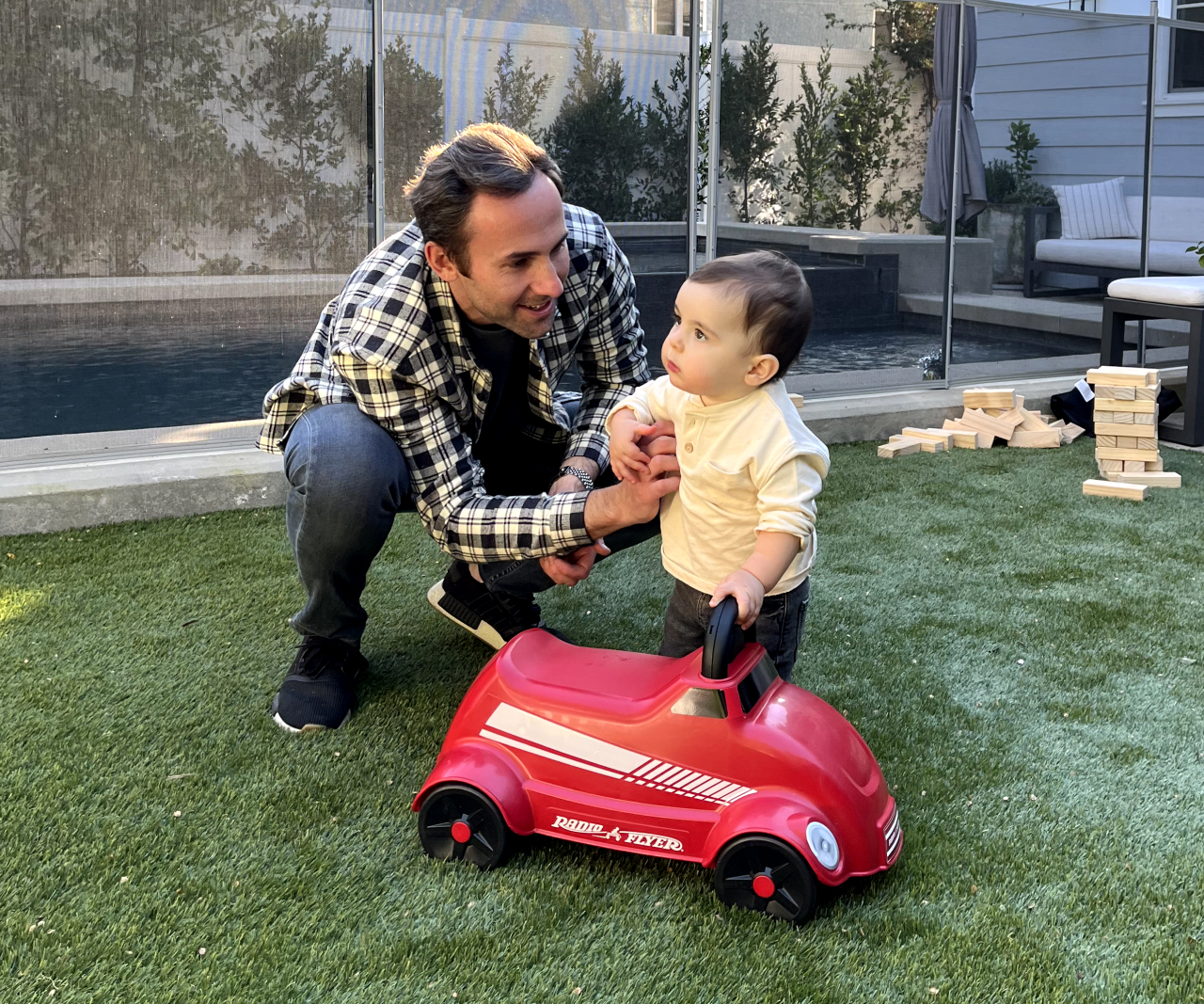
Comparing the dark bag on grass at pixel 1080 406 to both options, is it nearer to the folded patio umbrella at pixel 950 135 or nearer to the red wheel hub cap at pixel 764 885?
the folded patio umbrella at pixel 950 135

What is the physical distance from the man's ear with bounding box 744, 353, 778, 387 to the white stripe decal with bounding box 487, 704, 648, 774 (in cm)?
61

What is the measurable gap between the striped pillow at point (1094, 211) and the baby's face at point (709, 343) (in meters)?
4.26

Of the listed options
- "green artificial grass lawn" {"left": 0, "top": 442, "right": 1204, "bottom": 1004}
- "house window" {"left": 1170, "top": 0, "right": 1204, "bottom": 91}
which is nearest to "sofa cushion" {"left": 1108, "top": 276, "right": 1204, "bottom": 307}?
"house window" {"left": 1170, "top": 0, "right": 1204, "bottom": 91}

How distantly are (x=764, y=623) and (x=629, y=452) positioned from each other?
0.38 meters

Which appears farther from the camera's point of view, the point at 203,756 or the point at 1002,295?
the point at 1002,295

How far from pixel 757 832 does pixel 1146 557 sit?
214 centimetres

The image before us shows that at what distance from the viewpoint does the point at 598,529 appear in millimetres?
2074

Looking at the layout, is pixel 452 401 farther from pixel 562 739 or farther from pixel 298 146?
pixel 298 146

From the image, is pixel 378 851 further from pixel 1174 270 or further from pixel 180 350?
pixel 1174 270

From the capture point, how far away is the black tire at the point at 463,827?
177 cm

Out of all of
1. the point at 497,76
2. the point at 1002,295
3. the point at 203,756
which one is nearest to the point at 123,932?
the point at 203,756

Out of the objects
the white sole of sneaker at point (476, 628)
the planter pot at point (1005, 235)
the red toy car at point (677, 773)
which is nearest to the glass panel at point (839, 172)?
the planter pot at point (1005, 235)

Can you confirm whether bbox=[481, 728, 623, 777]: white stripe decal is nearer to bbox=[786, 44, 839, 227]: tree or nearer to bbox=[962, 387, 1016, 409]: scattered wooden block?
bbox=[962, 387, 1016, 409]: scattered wooden block

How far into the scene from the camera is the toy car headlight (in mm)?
1599
